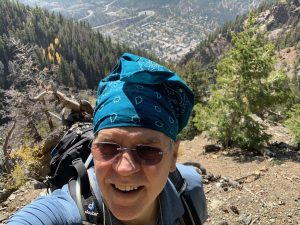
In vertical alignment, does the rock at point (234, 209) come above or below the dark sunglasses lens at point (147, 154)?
below

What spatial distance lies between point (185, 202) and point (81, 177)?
2.16ft

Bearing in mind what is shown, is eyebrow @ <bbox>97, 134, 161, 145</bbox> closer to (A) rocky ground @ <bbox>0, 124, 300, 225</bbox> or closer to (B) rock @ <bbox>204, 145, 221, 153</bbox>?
(A) rocky ground @ <bbox>0, 124, 300, 225</bbox>

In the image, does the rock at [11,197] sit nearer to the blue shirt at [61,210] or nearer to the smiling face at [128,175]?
the blue shirt at [61,210]

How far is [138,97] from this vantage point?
1586 mm

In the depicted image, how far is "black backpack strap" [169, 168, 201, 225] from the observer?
196 centimetres

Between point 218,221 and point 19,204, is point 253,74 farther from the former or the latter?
point 19,204

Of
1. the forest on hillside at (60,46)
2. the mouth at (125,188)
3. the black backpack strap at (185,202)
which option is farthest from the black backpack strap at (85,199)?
the forest on hillside at (60,46)

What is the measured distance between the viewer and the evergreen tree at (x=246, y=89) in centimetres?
1040

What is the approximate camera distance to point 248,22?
10.3 metres

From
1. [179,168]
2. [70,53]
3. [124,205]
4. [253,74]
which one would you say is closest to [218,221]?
[179,168]

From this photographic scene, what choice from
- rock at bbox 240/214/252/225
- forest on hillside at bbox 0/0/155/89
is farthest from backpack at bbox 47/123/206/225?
forest on hillside at bbox 0/0/155/89

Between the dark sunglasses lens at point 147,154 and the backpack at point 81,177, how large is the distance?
0.29m

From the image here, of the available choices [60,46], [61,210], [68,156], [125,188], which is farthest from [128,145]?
[60,46]

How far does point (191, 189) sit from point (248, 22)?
9.24 metres
